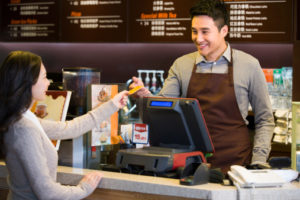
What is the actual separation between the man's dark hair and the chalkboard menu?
1.54 metres

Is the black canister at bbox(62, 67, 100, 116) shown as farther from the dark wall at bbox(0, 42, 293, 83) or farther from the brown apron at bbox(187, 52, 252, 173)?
the dark wall at bbox(0, 42, 293, 83)

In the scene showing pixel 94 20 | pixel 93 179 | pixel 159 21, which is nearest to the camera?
pixel 93 179

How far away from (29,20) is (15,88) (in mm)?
3286

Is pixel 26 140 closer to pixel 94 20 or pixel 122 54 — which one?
pixel 94 20

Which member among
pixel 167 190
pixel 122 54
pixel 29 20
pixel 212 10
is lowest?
pixel 167 190

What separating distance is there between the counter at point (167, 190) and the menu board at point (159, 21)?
2.41 metres

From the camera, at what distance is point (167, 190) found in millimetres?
1771

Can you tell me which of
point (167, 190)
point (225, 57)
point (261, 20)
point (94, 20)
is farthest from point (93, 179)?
point (94, 20)

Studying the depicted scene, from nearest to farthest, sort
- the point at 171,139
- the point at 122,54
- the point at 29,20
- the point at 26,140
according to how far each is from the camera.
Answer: the point at 26,140
the point at 171,139
the point at 122,54
the point at 29,20

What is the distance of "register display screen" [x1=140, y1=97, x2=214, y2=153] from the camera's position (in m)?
1.94

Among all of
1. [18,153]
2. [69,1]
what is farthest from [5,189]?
[69,1]

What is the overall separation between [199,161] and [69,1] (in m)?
3.09

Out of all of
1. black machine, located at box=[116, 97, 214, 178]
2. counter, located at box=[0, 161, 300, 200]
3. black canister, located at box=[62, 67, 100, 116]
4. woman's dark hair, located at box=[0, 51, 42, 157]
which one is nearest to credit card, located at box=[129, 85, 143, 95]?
black machine, located at box=[116, 97, 214, 178]

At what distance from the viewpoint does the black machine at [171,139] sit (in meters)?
1.90
